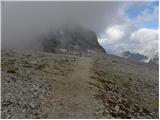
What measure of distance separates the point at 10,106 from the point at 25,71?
15725mm

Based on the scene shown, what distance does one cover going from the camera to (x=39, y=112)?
28906mm

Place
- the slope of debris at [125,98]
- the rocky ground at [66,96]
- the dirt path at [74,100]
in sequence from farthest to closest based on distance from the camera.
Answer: the slope of debris at [125,98], the rocky ground at [66,96], the dirt path at [74,100]

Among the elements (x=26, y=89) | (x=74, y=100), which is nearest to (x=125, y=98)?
(x=74, y=100)

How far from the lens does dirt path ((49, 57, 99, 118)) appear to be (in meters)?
29.3

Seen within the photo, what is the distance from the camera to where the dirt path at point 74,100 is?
29312 millimetres

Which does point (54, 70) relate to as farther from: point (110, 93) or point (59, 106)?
point (59, 106)

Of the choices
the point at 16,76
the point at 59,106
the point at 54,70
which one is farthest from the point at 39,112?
the point at 54,70

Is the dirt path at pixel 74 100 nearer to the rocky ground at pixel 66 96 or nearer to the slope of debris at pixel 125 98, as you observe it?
the rocky ground at pixel 66 96

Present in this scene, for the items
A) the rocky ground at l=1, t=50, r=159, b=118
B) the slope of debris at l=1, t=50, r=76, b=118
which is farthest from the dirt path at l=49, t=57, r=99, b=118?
the slope of debris at l=1, t=50, r=76, b=118

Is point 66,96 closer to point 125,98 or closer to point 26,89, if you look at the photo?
point 26,89

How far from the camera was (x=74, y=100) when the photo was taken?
32.8m

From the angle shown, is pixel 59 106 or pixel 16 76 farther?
pixel 16 76

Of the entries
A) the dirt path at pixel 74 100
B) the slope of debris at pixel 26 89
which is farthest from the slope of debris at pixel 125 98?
the slope of debris at pixel 26 89

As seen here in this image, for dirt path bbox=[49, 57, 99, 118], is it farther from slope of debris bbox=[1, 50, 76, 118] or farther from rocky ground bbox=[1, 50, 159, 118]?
slope of debris bbox=[1, 50, 76, 118]
